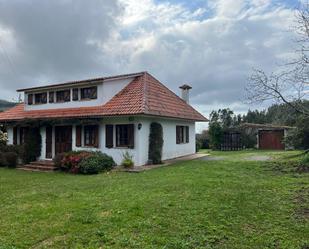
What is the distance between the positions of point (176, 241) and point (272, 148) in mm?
29990

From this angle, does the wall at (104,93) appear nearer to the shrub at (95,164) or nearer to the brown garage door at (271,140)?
the shrub at (95,164)

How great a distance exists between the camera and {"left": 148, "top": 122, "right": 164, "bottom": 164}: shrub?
17859 mm

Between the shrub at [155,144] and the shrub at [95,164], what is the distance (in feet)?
7.68

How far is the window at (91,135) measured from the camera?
18484 millimetres

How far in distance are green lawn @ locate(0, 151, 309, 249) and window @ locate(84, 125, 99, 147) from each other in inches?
284

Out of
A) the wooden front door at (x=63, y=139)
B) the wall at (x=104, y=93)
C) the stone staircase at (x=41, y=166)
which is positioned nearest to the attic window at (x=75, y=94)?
the wall at (x=104, y=93)

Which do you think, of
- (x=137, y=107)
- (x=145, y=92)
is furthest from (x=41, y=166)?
(x=145, y=92)

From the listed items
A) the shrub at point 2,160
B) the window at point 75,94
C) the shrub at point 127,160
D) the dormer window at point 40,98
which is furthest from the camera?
the dormer window at point 40,98

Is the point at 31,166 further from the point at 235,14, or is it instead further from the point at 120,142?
the point at 235,14

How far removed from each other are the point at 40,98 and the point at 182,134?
34.6 feet

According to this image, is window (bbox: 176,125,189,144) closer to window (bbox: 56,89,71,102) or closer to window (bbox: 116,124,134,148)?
window (bbox: 116,124,134,148)

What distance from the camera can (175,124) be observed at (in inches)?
845

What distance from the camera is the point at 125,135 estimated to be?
58.0 ft

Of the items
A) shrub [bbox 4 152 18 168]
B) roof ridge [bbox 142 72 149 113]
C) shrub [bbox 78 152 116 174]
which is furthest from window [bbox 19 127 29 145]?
roof ridge [bbox 142 72 149 113]
